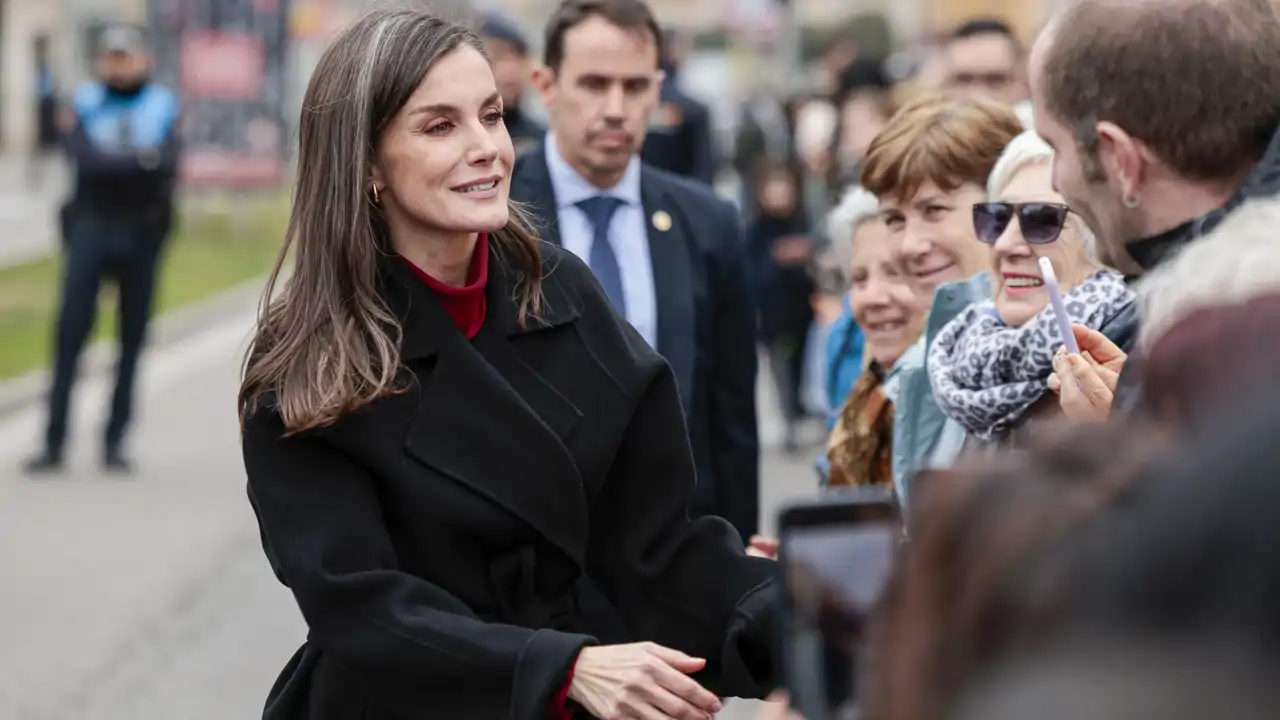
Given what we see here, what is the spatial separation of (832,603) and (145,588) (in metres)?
7.74

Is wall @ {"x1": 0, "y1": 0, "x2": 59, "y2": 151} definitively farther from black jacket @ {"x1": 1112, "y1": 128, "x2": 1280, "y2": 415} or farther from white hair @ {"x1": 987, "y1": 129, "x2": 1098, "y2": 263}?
black jacket @ {"x1": 1112, "y1": 128, "x2": 1280, "y2": 415}

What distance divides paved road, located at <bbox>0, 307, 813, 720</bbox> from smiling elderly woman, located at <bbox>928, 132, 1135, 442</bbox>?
347cm

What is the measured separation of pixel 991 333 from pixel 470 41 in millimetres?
981

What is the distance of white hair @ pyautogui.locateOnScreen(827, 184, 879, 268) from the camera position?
521 cm

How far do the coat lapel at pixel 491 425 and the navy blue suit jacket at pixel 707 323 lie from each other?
2.21 metres

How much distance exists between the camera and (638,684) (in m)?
2.88

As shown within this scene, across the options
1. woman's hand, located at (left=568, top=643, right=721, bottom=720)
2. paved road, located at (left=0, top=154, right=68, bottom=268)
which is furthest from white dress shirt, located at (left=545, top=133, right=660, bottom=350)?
paved road, located at (left=0, top=154, right=68, bottom=268)

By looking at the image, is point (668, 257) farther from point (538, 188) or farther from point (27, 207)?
point (27, 207)

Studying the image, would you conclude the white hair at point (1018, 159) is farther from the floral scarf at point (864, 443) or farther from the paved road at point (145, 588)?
the paved road at point (145, 588)

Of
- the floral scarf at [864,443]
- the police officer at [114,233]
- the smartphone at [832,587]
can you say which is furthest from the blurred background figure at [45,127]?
the smartphone at [832,587]

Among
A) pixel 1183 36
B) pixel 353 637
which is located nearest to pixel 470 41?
pixel 353 637

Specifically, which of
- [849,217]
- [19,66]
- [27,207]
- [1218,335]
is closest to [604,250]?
[849,217]

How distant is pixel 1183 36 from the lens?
2.30 m

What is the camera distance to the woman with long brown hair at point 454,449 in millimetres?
2982
